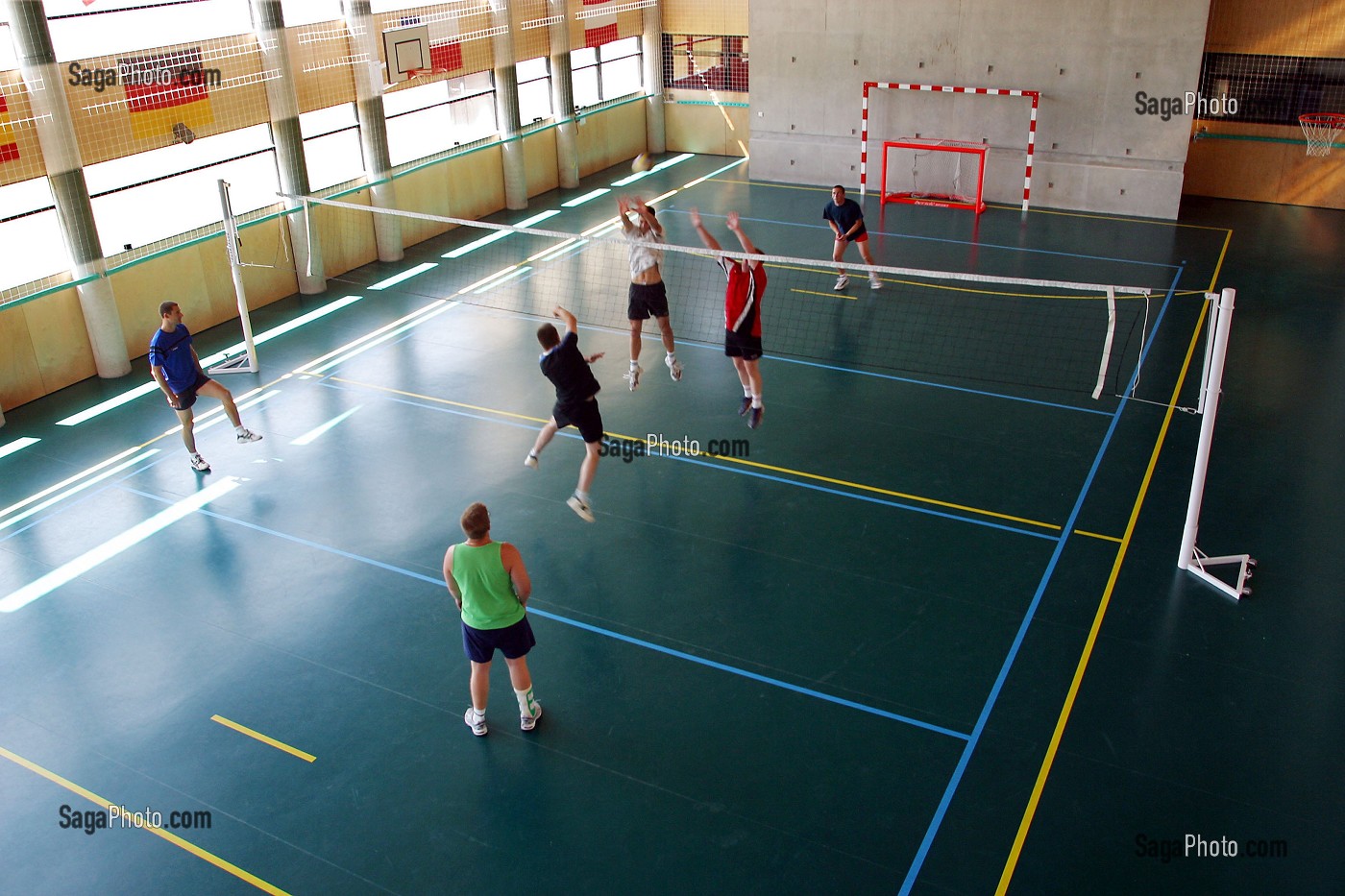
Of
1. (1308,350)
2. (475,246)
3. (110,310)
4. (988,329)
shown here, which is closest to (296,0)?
(475,246)

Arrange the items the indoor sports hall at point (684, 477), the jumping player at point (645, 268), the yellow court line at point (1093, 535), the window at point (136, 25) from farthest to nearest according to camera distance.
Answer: the window at point (136, 25) → the jumping player at point (645, 268) → the yellow court line at point (1093, 535) → the indoor sports hall at point (684, 477)

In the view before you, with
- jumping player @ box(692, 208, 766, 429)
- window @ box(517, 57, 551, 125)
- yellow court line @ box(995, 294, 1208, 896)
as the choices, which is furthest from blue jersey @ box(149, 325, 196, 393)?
window @ box(517, 57, 551, 125)

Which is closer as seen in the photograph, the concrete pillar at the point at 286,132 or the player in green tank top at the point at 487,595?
the player in green tank top at the point at 487,595

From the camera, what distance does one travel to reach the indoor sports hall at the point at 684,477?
6.86 m

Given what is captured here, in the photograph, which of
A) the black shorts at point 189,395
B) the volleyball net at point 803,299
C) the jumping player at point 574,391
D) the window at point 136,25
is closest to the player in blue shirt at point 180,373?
the black shorts at point 189,395

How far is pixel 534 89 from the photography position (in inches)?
866

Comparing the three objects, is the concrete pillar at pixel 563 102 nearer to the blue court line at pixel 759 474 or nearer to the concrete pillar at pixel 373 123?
the concrete pillar at pixel 373 123

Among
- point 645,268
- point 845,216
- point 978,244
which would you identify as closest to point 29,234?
point 645,268

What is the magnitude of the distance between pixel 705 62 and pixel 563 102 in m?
4.18

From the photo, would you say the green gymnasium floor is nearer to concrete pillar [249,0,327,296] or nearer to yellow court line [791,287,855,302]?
yellow court line [791,287,855,302]

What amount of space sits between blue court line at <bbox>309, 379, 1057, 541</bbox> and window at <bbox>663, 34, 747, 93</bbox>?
14.4 m

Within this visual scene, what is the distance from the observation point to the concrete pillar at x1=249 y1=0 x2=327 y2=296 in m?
15.4

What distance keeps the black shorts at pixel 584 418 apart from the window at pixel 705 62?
16639mm

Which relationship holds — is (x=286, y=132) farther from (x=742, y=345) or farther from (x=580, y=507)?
(x=580, y=507)
